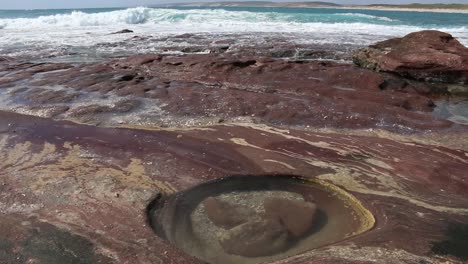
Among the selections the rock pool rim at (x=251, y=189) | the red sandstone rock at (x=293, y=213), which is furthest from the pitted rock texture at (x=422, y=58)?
the red sandstone rock at (x=293, y=213)

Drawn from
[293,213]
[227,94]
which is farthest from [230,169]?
[227,94]

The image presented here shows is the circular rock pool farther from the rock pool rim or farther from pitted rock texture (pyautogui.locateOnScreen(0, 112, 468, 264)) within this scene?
pitted rock texture (pyautogui.locateOnScreen(0, 112, 468, 264))

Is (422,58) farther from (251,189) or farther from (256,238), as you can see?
(256,238)

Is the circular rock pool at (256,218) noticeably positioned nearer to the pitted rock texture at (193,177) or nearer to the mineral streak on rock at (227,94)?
the pitted rock texture at (193,177)

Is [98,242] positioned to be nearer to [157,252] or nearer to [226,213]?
[157,252]

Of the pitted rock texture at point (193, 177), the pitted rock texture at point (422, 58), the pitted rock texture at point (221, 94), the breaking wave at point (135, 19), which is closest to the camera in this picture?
the pitted rock texture at point (193, 177)

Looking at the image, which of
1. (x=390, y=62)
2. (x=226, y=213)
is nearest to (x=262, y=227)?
(x=226, y=213)
